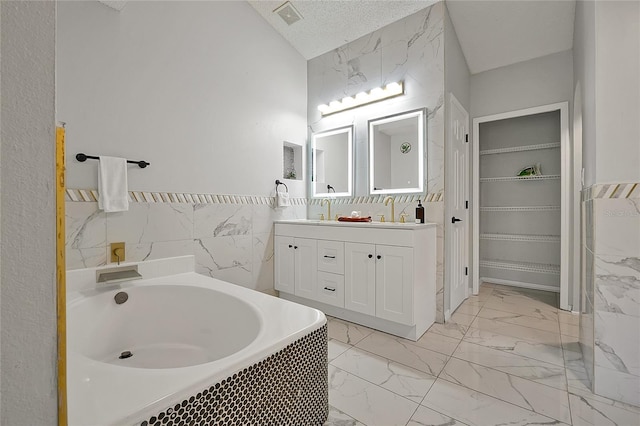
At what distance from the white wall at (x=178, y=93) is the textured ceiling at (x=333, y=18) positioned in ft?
0.44

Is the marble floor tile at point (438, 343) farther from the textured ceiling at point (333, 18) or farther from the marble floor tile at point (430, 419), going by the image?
the textured ceiling at point (333, 18)

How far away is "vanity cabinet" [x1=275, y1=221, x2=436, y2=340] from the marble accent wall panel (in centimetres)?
28

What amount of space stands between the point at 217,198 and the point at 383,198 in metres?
1.58

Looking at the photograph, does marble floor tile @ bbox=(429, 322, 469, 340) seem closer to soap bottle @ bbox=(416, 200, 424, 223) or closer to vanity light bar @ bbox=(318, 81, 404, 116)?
soap bottle @ bbox=(416, 200, 424, 223)

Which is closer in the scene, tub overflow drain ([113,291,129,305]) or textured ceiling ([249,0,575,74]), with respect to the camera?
tub overflow drain ([113,291,129,305])

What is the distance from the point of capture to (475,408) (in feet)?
4.66

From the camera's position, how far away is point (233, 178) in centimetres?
257

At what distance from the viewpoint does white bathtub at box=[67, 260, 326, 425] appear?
74 cm

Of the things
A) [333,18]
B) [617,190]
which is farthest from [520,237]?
[333,18]

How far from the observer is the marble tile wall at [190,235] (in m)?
1.76

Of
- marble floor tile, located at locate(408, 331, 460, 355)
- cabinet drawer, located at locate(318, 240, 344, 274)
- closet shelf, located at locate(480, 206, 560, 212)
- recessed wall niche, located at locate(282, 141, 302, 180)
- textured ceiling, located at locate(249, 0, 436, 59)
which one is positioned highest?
textured ceiling, located at locate(249, 0, 436, 59)

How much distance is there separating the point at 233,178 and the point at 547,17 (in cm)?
319

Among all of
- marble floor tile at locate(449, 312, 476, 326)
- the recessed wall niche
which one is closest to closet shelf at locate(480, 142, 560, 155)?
marble floor tile at locate(449, 312, 476, 326)

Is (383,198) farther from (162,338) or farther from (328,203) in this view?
(162,338)
